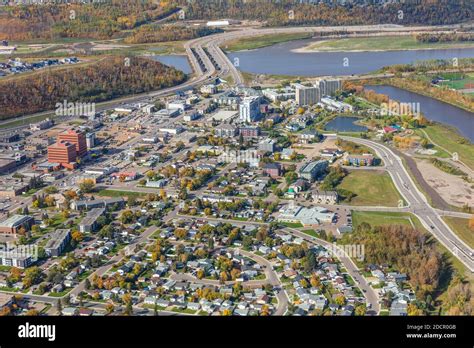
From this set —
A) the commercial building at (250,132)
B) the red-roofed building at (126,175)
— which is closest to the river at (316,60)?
the commercial building at (250,132)

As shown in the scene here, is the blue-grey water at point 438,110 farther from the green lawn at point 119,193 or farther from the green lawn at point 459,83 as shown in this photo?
the green lawn at point 119,193

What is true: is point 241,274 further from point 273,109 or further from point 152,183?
point 273,109

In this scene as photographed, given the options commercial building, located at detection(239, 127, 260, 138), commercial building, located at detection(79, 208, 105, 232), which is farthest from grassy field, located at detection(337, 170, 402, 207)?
commercial building, located at detection(79, 208, 105, 232)

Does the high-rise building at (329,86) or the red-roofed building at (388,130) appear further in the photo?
the high-rise building at (329,86)

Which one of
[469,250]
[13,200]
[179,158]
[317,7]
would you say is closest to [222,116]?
[179,158]

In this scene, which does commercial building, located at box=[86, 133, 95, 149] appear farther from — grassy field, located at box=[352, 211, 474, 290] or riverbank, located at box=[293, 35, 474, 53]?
riverbank, located at box=[293, 35, 474, 53]
